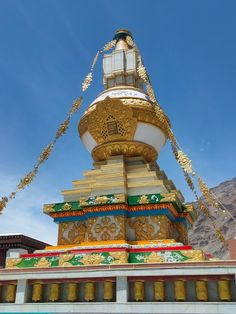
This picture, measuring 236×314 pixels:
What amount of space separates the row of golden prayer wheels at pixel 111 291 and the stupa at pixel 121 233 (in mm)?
22

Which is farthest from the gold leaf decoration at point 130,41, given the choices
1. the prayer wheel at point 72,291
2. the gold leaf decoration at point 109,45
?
the prayer wheel at point 72,291

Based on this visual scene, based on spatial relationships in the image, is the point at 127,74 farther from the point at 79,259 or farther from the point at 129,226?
the point at 79,259

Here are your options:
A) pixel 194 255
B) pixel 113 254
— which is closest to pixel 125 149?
pixel 113 254

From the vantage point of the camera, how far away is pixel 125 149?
14008mm

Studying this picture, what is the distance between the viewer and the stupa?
808 cm

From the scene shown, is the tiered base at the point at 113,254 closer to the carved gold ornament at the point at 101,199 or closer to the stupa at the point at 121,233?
the stupa at the point at 121,233

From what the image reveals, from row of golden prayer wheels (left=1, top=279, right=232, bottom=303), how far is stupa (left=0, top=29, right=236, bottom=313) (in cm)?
2

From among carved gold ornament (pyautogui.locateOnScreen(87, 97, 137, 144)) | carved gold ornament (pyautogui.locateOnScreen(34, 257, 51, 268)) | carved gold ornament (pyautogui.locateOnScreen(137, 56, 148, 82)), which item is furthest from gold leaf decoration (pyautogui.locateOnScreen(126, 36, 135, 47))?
carved gold ornament (pyautogui.locateOnScreen(34, 257, 51, 268))

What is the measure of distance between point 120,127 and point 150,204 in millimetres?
3870

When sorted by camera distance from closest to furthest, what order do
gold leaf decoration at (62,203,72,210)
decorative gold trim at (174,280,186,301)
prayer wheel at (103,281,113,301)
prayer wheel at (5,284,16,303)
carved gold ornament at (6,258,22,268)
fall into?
decorative gold trim at (174,280,186,301) < prayer wheel at (103,281,113,301) < prayer wheel at (5,284,16,303) < carved gold ornament at (6,258,22,268) < gold leaf decoration at (62,203,72,210)

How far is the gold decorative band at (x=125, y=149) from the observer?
14.0m

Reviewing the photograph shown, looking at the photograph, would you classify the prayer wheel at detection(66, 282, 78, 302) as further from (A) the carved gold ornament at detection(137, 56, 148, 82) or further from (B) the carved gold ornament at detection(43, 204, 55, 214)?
(A) the carved gold ornament at detection(137, 56, 148, 82)

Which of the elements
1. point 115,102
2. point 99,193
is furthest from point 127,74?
point 99,193

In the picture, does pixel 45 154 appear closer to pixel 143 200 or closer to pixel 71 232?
pixel 71 232
